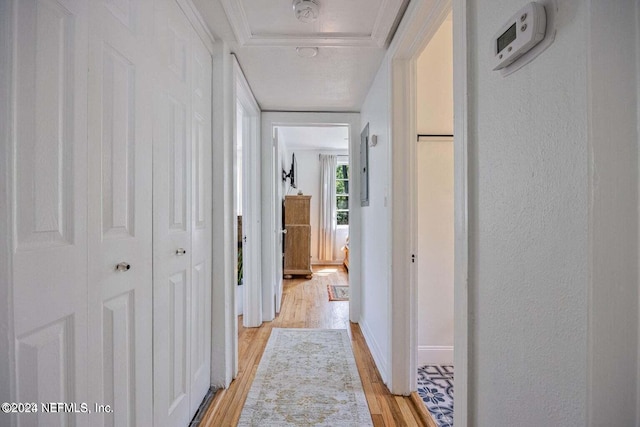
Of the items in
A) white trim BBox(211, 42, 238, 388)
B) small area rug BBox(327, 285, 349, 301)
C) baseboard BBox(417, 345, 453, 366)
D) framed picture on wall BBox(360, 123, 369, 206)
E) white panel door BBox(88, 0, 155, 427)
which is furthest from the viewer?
small area rug BBox(327, 285, 349, 301)

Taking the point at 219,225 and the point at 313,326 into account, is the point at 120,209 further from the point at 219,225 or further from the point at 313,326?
the point at 313,326

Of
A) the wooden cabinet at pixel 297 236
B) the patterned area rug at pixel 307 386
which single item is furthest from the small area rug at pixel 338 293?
the patterned area rug at pixel 307 386

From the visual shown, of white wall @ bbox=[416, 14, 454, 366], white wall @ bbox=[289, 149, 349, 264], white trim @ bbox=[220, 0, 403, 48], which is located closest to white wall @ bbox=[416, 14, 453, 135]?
white wall @ bbox=[416, 14, 454, 366]

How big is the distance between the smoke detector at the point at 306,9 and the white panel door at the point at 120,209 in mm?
706

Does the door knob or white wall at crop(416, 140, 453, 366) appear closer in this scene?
the door knob

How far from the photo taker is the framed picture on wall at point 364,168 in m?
2.62

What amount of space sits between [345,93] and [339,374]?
2332 millimetres

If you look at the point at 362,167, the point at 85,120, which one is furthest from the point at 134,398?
the point at 362,167

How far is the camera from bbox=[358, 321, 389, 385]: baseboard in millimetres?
1935

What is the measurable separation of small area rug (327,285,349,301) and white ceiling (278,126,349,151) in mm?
2409

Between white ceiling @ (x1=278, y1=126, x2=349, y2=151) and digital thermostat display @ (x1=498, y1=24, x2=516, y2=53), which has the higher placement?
white ceiling @ (x1=278, y1=126, x2=349, y2=151)

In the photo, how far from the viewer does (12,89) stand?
629 millimetres

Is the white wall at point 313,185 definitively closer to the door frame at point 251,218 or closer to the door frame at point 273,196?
the door frame at point 273,196

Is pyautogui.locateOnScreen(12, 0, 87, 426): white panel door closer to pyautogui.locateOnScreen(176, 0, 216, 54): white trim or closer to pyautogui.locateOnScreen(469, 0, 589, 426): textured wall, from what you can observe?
pyautogui.locateOnScreen(176, 0, 216, 54): white trim
